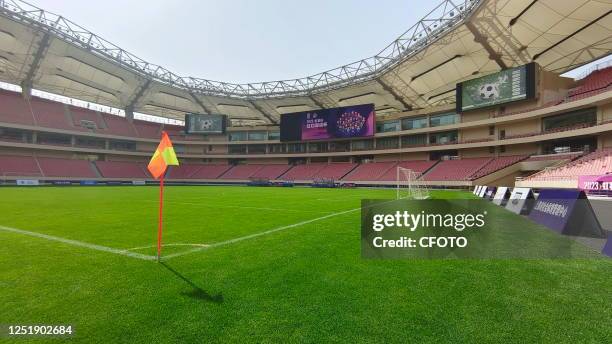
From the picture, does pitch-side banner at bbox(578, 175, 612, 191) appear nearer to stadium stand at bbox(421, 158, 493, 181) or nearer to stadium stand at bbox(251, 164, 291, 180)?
stadium stand at bbox(421, 158, 493, 181)

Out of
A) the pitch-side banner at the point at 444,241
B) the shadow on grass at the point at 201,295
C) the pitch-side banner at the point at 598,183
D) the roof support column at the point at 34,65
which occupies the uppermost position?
the roof support column at the point at 34,65

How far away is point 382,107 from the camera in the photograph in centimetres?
5025

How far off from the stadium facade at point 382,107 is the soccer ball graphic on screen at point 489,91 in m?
0.12

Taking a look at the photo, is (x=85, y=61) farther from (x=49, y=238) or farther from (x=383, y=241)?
(x=383, y=241)

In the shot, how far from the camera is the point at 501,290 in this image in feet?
12.1

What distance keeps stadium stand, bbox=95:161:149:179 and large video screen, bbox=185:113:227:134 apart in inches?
477

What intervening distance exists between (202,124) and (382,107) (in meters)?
37.6

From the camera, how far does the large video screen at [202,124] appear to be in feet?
188

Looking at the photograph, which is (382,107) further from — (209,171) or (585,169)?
(209,171)

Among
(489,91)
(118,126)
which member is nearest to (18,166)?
(118,126)

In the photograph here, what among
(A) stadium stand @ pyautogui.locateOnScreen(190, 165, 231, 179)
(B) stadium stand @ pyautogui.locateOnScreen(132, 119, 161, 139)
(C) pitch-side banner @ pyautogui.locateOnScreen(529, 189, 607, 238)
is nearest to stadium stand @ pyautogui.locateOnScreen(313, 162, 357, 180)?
(A) stadium stand @ pyautogui.locateOnScreen(190, 165, 231, 179)

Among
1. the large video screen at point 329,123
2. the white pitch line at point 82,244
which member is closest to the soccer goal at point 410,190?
the large video screen at point 329,123

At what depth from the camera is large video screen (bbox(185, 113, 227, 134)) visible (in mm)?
57344

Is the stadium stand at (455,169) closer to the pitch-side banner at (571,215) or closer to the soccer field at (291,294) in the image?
the pitch-side banner at (571,215)
